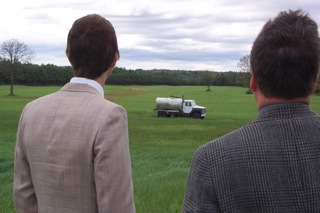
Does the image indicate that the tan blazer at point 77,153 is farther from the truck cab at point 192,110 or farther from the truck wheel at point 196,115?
the truck wheel at point 196,115

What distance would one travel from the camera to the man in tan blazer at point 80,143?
262 centimetres

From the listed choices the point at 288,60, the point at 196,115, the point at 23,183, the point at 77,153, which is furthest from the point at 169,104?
the point at 288,60

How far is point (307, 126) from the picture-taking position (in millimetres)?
1944

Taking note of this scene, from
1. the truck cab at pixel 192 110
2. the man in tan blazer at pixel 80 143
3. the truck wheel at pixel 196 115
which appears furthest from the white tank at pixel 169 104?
the man in tan blazer at pixel 80 143

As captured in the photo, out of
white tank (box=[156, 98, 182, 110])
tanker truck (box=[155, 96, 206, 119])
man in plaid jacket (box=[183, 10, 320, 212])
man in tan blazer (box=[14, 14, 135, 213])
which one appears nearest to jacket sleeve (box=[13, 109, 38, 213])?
man in tan blazer (box=[14, 14, 135, 213])

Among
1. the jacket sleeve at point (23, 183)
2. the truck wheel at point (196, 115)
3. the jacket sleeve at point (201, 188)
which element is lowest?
the truck wheel at point (196, 115)

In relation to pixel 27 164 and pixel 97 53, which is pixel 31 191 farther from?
pixel 97 53

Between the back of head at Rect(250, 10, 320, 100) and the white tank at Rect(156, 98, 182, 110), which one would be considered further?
the white tank at Rect(156, 98, 182, 110)

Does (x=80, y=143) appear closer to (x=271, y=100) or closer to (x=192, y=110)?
(x=271, y=100)

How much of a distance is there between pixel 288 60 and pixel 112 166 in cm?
110

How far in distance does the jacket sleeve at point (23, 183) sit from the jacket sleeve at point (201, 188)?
4.35 ft

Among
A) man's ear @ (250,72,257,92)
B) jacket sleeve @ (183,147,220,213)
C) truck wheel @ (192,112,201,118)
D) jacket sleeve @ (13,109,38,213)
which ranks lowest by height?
truck wheel @ (192,112,201,118)

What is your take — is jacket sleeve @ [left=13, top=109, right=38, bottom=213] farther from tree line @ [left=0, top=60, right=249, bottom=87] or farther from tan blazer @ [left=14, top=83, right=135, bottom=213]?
tree line @ [left=0, top=60, right=249, bottom=87]

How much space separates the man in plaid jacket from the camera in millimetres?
1879
